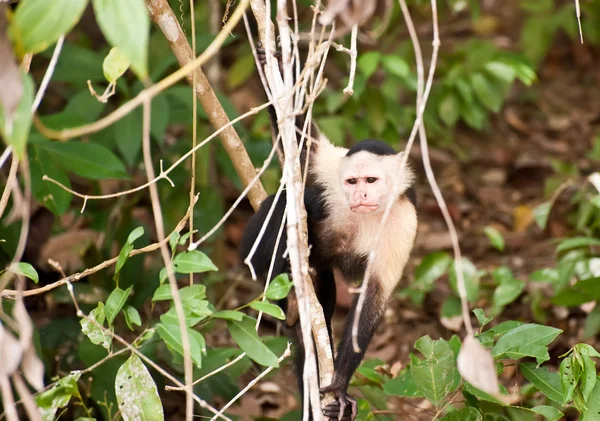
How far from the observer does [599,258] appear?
4.15 m

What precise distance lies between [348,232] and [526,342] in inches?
33.1

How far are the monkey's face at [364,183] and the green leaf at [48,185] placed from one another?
1202mm

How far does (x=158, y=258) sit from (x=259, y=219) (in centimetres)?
171

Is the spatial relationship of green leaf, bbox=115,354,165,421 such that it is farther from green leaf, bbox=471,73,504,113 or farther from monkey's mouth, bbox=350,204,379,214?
green leaf, bbox=471,73,504,113

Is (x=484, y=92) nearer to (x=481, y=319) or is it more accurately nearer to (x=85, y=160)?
(x=481, y=319)

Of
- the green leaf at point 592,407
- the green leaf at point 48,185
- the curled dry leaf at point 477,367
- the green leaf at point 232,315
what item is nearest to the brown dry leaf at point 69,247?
the green leaf at point 48,185

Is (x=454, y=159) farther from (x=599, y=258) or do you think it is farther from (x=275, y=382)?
(x=275, y=382)

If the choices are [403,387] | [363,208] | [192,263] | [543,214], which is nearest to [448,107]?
[543,214]

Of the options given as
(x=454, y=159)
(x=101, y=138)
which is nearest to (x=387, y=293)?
(x=101, y=138)

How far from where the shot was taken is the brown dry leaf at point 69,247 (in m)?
4.45

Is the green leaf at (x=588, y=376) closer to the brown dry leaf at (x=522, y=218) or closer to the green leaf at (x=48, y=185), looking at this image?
the green leaf at (x=48, y=185)

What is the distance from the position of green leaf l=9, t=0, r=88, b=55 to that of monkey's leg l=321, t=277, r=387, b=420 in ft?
5.50

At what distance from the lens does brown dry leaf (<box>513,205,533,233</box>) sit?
5.64 metres

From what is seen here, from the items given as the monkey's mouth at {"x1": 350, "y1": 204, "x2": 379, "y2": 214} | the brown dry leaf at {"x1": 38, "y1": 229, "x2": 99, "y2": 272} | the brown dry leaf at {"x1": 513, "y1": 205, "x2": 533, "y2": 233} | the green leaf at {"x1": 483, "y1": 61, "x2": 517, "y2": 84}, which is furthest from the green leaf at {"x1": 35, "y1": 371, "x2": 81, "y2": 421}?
the brown dry leaf at {"x1": 513, "y1": 205, "x2": 533, "y2": 233}
